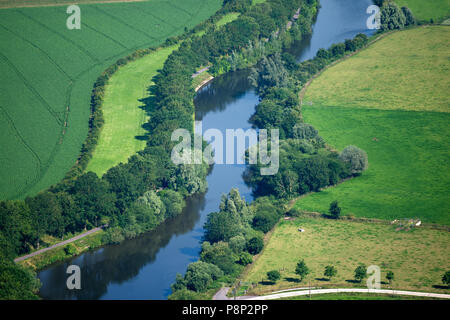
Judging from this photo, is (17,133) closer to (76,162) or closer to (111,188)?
(76,162)

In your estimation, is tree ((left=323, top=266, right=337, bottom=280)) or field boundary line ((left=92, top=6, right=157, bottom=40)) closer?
tree ((left=323, top=266, right=337, bottom=280))

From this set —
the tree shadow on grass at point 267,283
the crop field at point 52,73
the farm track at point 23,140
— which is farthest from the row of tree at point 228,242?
the farm track at point 23,140

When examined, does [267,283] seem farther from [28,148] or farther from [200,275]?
[28,148]

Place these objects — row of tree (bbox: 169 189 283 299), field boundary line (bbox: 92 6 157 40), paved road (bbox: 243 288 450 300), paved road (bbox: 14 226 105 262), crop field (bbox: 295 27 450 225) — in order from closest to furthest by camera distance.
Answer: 1. paved road (bbox: 243 288 450 300)
2. row of tree (bbox: 169 189 283 299)
3. paved road (bbox: 14 226 105 262)
4. crop field (bbox: 295 27 450 225)
5. field boundary line (bbox: 92 6 157 40)

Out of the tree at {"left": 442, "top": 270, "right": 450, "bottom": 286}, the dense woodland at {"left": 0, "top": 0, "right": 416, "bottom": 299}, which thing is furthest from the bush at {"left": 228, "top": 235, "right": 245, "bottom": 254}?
the tree at {"left": 442, "top": 270, "right": 450, "bottom": 286}

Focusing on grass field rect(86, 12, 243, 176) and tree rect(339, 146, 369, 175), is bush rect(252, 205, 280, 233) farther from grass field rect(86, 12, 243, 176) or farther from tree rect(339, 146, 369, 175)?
grass field rect(86, 12, 243, 176)

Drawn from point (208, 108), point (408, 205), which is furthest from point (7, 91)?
point (408, 205)
